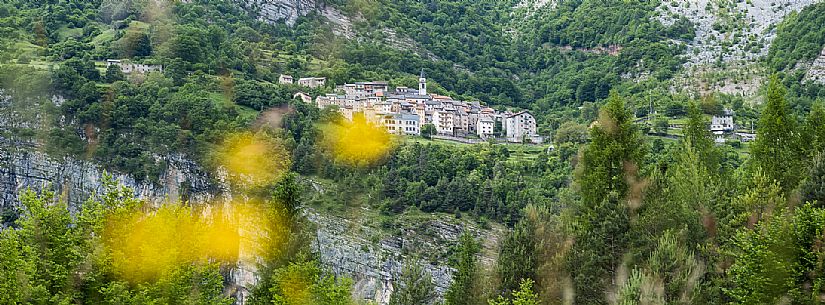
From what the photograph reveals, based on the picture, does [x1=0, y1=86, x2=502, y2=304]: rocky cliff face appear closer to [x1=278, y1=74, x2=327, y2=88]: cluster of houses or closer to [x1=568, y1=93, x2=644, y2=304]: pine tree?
[x1=278, y1=74, x2=327, y2=88]: cluster of houses

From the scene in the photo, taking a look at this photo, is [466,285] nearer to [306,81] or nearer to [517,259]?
[517,259]

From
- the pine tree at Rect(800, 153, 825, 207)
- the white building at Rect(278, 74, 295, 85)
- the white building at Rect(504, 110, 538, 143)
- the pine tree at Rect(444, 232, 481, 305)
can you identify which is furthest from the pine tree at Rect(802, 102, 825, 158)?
the white building at Rect(278, 74, 295, 85)

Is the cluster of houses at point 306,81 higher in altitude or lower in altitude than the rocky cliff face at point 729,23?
lower

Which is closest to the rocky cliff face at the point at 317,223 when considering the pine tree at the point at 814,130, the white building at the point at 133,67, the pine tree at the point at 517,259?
the white building at the point at 133,67

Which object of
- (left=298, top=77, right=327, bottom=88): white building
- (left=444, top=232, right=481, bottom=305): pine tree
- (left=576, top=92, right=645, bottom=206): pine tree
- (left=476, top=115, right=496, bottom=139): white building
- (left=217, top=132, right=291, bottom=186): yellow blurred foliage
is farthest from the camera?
(left=298, top=77, right=327, bottom=88): white building

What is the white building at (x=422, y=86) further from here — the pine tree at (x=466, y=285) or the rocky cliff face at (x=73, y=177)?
the pine tree at (x=466, y=285)

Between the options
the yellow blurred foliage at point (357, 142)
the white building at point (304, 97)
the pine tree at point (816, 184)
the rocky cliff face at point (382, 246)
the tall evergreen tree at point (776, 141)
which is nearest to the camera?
the pine tree at point (816, 184)
